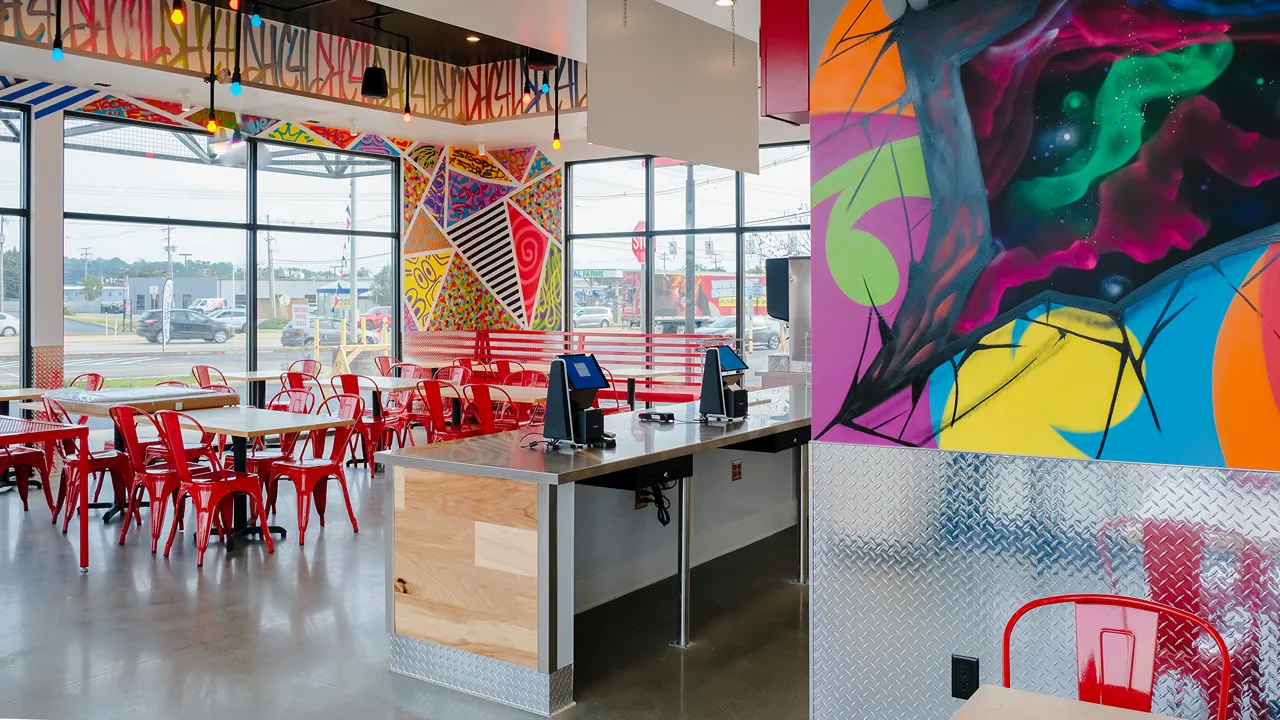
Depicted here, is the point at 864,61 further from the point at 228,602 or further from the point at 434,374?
the point at 434,374

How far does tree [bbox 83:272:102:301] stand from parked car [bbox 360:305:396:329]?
3.11 metres

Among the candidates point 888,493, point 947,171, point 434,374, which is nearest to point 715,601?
point 888,493

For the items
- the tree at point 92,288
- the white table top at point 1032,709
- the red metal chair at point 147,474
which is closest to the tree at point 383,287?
the tree at point 92,288

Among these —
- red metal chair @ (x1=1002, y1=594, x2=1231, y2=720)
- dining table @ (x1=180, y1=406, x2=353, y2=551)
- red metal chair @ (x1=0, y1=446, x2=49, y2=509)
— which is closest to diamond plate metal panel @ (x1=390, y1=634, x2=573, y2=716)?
red metal chair @ (x1=1002, y1=594, x2=1231, y2=720)

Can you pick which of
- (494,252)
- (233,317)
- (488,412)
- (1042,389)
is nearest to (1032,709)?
(1042,389)

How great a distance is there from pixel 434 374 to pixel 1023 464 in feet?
30.9

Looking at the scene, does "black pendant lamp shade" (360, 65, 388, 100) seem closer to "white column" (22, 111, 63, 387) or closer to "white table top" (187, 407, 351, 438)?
"white column" (22, 111, 63, 387)

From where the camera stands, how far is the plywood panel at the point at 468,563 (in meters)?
3.66

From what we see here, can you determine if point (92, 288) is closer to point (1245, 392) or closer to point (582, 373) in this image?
point (582, 373)

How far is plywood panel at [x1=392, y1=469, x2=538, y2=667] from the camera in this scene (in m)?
3.66

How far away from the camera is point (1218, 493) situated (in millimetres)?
2529

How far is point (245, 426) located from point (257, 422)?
0.19 metres

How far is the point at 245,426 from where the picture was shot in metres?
5.74

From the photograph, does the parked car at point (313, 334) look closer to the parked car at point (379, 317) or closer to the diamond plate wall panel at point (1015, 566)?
the parked car at point (379, 317)
